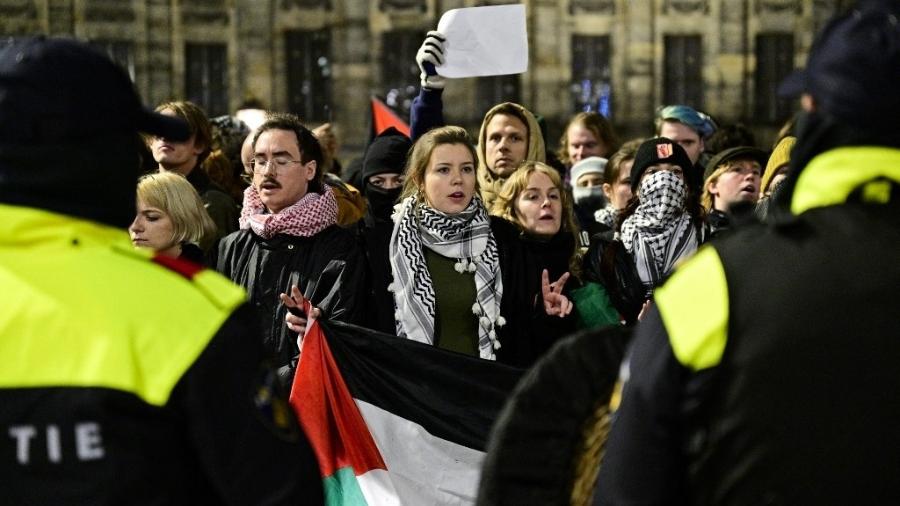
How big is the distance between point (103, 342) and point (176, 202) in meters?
4.07

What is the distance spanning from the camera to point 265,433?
9.85 ft

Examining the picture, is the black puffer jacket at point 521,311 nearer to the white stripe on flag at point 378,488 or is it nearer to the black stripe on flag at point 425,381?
the black stripe on flag at point 425,381

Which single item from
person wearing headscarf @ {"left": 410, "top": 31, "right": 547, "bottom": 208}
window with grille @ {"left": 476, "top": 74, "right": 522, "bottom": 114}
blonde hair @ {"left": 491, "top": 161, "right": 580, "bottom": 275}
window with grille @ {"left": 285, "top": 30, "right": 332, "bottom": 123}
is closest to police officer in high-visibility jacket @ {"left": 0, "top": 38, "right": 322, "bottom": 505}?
blonde hair @ {"left": 491, "top": 161, "right": 580, "bottom": 275}

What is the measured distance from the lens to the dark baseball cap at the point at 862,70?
9.81 ft

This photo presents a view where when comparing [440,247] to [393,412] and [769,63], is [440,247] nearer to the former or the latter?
[393,412]

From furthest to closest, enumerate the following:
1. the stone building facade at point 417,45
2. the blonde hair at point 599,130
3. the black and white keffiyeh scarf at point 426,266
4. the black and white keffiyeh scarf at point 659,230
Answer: the stone building facade at point 417,45, the blonde hair at point 599,130, the black and white keffiyeh scarf at point 659,230, the black and white keffiyeh scarf at point 426,266

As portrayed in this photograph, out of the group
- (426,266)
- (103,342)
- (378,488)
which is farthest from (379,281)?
(103,342)

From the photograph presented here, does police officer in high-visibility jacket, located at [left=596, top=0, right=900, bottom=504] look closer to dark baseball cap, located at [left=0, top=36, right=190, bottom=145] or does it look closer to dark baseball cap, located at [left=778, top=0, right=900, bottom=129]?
dark baseball cap, located at [left=778, top=0, right=900, bottom=129]

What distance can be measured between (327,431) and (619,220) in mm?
1856

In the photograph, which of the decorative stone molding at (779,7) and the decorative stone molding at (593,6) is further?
the decorative stone molding at (779,7)

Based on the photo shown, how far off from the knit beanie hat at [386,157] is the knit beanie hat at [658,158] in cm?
135

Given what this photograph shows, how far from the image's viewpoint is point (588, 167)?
1012cm

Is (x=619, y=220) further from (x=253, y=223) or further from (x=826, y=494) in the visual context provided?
(x=826, y=494)

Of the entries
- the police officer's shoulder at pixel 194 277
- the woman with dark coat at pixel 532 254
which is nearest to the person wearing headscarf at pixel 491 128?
the woman with dark coat at pixel 532 254
